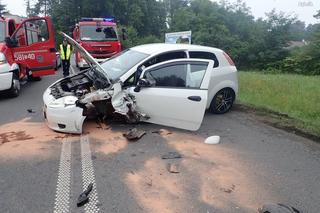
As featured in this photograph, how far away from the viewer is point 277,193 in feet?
14.8

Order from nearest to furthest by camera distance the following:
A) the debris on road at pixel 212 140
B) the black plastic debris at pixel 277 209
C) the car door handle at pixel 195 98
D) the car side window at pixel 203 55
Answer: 1. the black plastic debris at pixel 277 209
2. the debris on road at pixel 212 140
3. the car door handle at pixel 195 98
4. the car side window at pixel 203 55

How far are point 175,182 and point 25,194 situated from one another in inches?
73.0

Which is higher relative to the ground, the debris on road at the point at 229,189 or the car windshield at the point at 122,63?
the car windshield at the point at 122,63

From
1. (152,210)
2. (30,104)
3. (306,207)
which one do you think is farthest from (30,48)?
(306,207)

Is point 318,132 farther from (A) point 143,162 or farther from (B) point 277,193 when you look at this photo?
(A) point 143,162

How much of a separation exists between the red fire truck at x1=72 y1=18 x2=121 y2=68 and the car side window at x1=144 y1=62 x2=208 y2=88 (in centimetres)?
1048

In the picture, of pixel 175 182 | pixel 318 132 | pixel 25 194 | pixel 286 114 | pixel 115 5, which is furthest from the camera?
pixel 115 5

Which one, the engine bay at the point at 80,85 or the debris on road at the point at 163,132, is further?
the engine bay at the point at 80,85

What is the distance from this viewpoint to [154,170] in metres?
5.11

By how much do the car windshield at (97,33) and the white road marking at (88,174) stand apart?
11.8 m

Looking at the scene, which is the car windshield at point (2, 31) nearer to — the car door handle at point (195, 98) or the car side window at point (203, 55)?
the car side window at point (203, 55)

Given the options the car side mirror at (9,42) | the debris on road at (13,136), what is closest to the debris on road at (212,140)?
the debris on road at (13,136)

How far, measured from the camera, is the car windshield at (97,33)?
17.5 meters

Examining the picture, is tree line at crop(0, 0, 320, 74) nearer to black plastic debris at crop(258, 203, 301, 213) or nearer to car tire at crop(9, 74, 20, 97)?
car tire at crop(9, 74, 20, 97)
